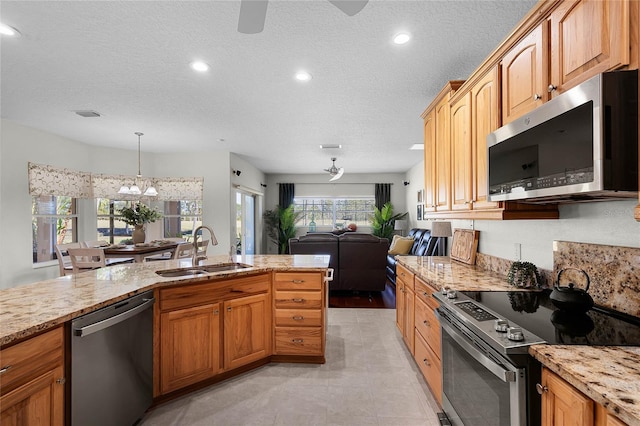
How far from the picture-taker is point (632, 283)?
1344 mm

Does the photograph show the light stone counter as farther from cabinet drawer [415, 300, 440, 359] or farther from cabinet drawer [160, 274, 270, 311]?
cabinet drawer [160, 274, 270, 311]

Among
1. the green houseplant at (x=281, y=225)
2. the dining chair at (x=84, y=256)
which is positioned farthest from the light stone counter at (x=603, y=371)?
the green houseplant at (x=281, y=225)

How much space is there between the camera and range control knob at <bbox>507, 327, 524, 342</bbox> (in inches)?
44.8

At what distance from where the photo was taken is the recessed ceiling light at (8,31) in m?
1.96

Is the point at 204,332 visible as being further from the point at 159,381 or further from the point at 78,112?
the point at 78,112

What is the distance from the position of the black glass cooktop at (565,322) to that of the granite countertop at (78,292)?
1.46 m

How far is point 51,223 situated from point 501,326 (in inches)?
234

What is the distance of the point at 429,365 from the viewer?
7.07ft

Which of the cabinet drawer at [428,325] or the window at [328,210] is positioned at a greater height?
the window at [328,210]

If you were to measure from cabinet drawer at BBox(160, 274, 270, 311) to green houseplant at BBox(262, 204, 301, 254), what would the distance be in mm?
5748

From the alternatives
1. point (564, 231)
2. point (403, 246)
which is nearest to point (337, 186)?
point (403, 246)

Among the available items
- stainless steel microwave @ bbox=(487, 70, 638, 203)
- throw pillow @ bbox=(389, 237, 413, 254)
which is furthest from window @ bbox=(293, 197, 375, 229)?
stainless steel microwave @ bbox=(487, 70, 638, 203)

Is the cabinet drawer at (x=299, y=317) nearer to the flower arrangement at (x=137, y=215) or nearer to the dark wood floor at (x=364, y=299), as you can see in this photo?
the dark wood floor at (x=364, y=299)

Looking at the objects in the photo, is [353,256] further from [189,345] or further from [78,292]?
[78,292]
